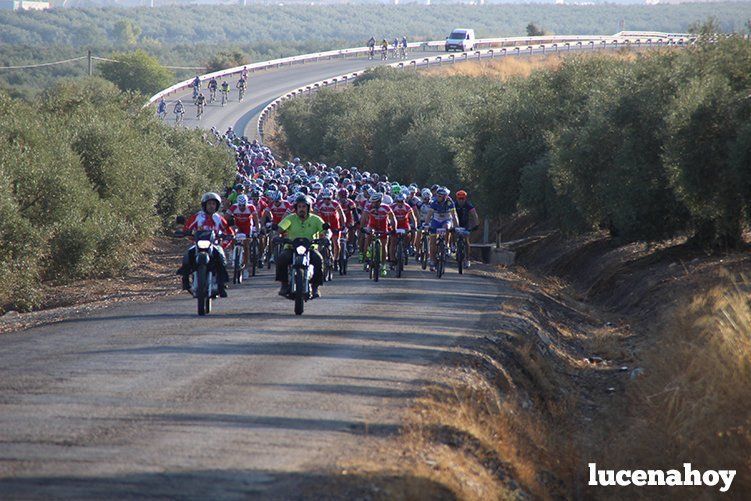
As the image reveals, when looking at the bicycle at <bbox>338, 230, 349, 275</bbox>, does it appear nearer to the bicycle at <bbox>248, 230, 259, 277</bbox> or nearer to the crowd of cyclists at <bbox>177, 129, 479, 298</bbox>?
the crowd of cyclists at <bbox>177, 129, 479, 298</bbox>

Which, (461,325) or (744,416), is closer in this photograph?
(744,416)

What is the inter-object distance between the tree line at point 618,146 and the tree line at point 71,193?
12808 mm

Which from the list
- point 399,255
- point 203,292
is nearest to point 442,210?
point 399,255

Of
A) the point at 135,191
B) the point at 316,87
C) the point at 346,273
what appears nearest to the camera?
the point at 346,273

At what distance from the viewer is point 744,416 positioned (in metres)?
12.9

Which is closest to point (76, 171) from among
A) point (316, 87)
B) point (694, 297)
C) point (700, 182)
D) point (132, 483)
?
point (700, 182)

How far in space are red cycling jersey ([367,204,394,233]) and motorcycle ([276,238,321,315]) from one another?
6713 millimetres

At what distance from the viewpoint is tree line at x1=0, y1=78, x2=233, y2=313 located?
95.1 ft

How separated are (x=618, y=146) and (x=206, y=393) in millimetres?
22416

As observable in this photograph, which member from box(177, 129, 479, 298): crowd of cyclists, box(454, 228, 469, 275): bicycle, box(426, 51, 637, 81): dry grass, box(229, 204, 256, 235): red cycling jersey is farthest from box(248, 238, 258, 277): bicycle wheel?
box(426, 51, 637, 81): dry grass

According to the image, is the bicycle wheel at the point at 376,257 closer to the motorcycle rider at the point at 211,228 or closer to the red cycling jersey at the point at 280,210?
the red cycling jersey at the point at 280,210

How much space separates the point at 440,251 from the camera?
27.0 meters

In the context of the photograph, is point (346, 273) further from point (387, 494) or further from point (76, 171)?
point (387, 494)

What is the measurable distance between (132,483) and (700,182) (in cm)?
1939
